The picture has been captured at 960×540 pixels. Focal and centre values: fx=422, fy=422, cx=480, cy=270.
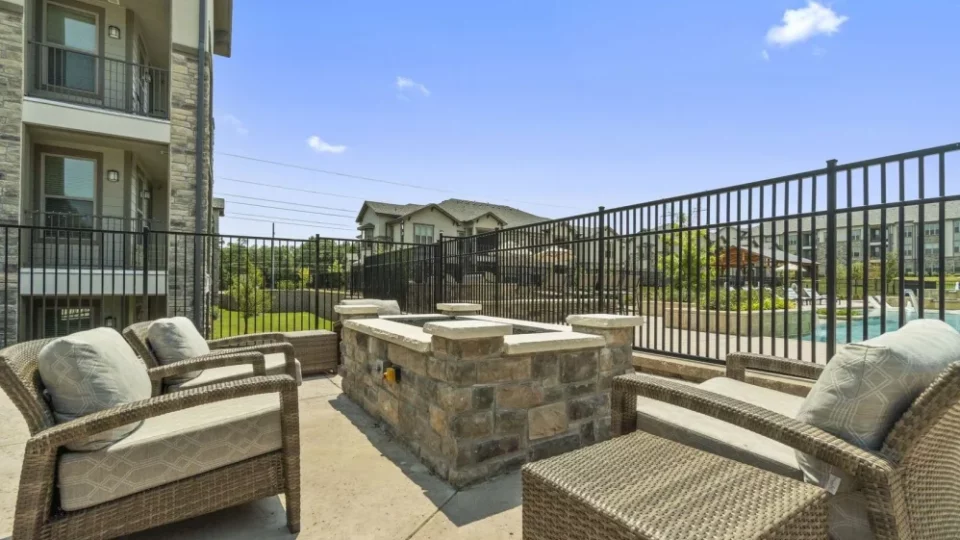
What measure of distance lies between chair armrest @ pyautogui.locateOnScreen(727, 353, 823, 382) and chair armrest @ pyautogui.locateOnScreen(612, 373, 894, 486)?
97 cm

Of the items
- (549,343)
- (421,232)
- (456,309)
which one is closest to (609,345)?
(549,343)

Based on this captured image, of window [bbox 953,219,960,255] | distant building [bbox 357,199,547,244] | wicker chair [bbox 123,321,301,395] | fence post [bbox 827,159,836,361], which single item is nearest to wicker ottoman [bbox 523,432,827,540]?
wicker chair [bbox 123,321,301,395]

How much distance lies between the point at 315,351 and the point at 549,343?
3.56m

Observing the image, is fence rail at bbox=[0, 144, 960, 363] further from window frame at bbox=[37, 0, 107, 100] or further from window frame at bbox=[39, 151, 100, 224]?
window frame at bbox=[37, 0, 107, 100]

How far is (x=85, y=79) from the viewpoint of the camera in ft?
25.4

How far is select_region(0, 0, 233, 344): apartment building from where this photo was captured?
651 centimetres

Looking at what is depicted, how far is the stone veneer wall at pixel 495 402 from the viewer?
2.29 m

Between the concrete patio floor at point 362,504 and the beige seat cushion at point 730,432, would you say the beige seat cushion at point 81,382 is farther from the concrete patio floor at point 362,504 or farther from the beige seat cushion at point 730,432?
the beige seat cushion at point 730,432

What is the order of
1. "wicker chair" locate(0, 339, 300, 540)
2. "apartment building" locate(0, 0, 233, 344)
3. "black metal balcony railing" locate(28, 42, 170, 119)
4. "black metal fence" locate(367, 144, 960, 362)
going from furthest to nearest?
"black metal balcony railing" locate(28, 42, 170, 119), "apartment building" locate(0, 0, 233, 344), "black metal fence" locate(367, 144, 960, 362), "wicker chair" locate(0, 339, 300, 540)

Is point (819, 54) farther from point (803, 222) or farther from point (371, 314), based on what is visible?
point (371, 314)

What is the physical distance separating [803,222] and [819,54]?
15.3 ft

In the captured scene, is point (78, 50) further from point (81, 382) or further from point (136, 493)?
point (136, 493)

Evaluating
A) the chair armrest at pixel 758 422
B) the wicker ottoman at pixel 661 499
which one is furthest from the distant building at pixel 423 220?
the wicker ottoman at pixel 661 499

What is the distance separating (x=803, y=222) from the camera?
10.3ft
